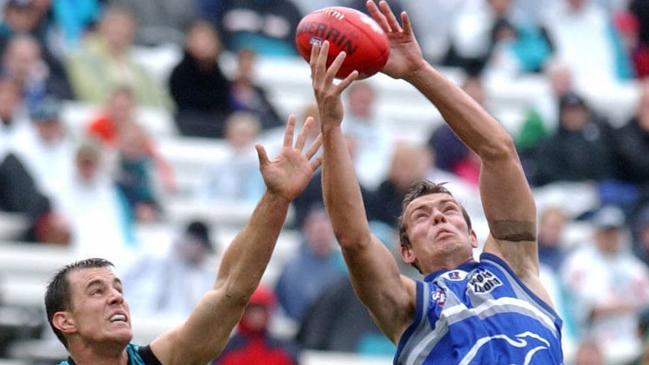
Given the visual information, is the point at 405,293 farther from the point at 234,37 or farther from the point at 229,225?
the point at 234,37

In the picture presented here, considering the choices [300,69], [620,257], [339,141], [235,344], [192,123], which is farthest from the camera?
[300,69]

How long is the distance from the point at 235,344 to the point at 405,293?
15.4 feet

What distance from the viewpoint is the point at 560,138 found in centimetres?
1552

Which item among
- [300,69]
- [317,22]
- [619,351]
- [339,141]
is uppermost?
[300,69]

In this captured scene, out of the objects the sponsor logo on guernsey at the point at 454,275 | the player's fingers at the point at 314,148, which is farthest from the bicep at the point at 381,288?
the player's fingers at the point at 314,148

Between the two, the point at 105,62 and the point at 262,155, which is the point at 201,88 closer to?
the point at 105,62

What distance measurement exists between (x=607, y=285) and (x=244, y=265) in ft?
22.7

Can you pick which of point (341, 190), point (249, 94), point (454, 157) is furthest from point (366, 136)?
point (341, 190)

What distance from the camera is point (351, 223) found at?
23.5 ft

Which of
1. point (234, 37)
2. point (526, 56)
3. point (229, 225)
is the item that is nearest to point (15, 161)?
point (229, 225)

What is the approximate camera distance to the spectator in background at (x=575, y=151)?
1541 cm

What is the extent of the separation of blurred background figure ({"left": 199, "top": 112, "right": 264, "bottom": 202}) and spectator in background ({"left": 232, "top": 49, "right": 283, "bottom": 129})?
3.87ft

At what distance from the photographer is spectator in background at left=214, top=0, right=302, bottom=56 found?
16.6 meters

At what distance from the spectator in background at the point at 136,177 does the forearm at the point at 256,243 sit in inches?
255
